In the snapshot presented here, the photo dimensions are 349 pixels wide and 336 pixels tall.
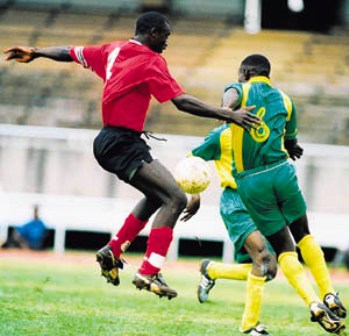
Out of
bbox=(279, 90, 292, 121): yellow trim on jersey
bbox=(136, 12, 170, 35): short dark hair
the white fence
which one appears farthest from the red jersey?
the white fence

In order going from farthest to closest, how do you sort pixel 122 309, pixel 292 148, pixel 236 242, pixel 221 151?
pixel 122 309
pixel 221 151
pixel 236 242
pixel 292 148

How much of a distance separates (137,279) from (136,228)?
0.73 meters

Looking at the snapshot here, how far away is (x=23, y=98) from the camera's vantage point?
2397 cm

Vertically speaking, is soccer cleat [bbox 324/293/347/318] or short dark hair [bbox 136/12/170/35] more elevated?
short dark hair [bbox 136/12/170/35]

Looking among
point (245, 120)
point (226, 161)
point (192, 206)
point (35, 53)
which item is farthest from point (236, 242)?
point (35, 53)

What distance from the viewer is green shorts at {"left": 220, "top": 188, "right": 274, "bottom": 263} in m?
9.27

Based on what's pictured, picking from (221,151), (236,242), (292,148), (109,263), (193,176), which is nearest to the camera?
(109,263)

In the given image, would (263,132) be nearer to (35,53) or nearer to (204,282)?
(35,53)

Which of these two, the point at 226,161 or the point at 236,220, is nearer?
the point at 236,220

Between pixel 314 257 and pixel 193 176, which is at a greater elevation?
pixel 193 176

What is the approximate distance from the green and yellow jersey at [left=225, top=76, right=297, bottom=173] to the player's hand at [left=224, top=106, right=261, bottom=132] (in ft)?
1.66

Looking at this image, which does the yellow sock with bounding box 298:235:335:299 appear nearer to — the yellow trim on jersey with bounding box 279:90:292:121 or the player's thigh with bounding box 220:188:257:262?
the yellow trim on jersey with bounding box 279:90:292:121

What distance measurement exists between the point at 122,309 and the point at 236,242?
1318mm

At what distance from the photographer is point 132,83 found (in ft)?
25.1
